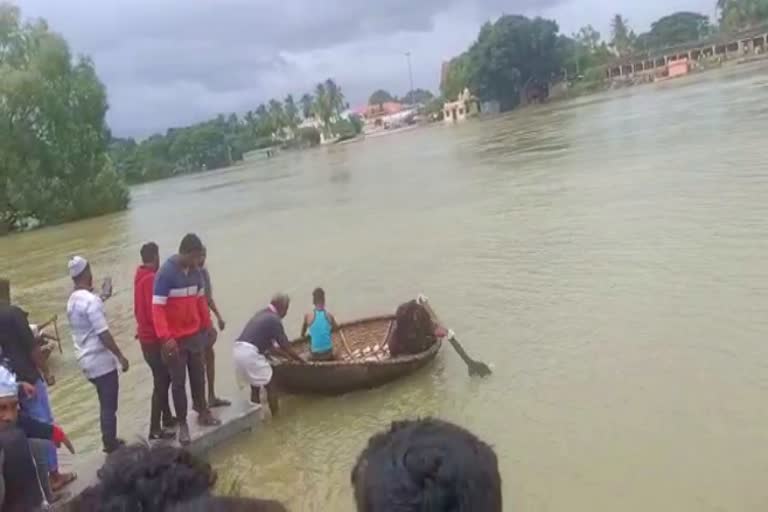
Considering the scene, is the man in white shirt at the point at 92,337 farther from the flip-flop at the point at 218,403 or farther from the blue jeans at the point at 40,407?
the flip-flop at the point at 218,403

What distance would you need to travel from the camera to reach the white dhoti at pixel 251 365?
316 inches

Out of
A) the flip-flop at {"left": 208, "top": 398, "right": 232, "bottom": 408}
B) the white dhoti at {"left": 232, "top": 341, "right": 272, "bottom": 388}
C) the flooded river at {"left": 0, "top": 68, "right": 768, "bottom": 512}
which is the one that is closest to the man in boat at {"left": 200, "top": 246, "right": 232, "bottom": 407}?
the flip-flop at {"left": 208, "top": 398, "right": 232, "bottom": 408}

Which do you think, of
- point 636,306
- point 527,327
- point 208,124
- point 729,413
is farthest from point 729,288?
point 208,124

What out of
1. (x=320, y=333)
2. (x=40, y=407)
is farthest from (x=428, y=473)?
(x=320, y=333)

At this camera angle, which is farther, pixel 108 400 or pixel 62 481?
pixel 108 400

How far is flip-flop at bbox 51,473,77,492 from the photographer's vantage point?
242 inches

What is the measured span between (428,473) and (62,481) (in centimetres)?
544

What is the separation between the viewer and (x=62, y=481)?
6273 millimetres

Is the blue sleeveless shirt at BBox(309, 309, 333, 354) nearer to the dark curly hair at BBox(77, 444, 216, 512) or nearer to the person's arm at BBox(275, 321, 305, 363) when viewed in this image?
the person's arm at BBox(275, 321, 305, 363)

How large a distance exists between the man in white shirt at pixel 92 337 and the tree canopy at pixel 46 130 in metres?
34.6

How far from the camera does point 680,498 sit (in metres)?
6.01

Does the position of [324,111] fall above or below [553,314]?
above

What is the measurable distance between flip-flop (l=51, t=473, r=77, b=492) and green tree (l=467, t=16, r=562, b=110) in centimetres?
8990

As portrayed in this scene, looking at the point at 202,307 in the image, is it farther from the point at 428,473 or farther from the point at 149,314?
the point at 428,473
